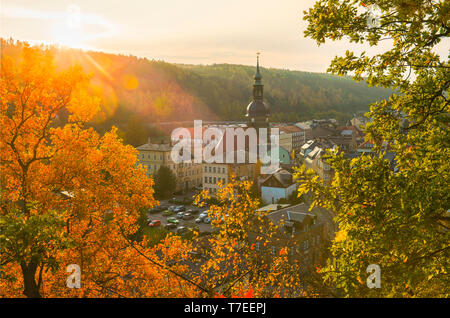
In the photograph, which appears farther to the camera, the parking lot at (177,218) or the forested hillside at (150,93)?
the forested hillside at (150,93)

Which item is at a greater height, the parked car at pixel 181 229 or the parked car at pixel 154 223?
the parked car at pixel 154 223

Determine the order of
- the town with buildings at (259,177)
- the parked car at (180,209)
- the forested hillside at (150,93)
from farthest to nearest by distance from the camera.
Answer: the forested hillside at (150,93) → the parked car at (180,209) → the town with buildings at (259,177)

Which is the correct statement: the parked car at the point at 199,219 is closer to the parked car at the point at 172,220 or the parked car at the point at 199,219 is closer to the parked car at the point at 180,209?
the parked car at the point at 172,220

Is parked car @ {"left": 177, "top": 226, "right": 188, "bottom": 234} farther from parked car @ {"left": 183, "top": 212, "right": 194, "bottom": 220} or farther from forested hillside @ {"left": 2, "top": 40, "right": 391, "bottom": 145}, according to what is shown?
forested hillside @ {"left": 2, "top": 40, "right": 391, "bottom": 145}

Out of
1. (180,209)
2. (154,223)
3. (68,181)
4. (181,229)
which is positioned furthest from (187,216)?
(68,181)

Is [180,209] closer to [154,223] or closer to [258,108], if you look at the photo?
[154,223]

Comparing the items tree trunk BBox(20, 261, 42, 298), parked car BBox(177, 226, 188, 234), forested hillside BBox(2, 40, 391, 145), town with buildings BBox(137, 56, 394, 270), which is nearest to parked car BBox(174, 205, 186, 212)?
town with buildings BBox(137, 56, 394, 270)

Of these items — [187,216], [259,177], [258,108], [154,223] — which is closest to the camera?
[154,223]

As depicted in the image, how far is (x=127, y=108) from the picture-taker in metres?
136

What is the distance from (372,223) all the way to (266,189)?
48.3 m

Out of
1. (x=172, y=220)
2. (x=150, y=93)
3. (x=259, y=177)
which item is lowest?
(x=172, y=220)

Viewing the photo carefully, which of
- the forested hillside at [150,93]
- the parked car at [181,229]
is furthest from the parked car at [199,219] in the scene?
the forested hillside at [150,93]
